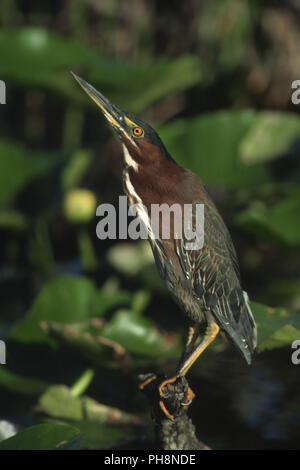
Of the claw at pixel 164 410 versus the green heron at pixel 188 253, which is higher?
the green heron at pixel 188 253

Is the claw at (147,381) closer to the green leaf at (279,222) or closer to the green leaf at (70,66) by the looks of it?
the green leaf at (279,222)

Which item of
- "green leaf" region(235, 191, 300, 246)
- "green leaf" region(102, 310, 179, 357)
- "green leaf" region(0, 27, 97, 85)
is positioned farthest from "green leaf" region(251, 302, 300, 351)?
"green leaf" region(0, 27, 97, 85)

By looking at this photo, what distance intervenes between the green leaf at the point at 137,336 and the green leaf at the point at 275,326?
2.69ft

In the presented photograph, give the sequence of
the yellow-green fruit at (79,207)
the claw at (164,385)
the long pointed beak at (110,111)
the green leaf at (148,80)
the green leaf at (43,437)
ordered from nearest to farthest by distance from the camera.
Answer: the long pointed beak at (110,111) < the claw at (164,385) < the green leaf at (43,437) < the yellow-green fruit at (79,207) < the green leaf at (148,80)

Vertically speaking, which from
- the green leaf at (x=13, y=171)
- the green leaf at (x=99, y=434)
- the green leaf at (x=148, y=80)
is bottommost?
the green leaf at (x=99, y=434)

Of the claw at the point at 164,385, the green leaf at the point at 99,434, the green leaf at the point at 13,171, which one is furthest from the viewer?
the green leaf at the point at 13,171

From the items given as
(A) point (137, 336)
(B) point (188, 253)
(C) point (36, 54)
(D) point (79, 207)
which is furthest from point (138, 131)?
(C) point (36, 54)

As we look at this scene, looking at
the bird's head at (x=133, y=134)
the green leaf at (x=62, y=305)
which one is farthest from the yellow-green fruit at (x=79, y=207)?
the bird's head at (x=133, y=134)

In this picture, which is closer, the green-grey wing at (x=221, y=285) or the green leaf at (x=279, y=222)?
the green-grey wing at (x=221, y=285)

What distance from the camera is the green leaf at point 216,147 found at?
3.52 m

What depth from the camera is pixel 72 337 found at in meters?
2.44

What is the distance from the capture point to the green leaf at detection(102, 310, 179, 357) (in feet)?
8.55

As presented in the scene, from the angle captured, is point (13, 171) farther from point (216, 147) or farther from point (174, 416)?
point (174, 416)

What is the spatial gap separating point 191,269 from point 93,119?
3.59 meters
